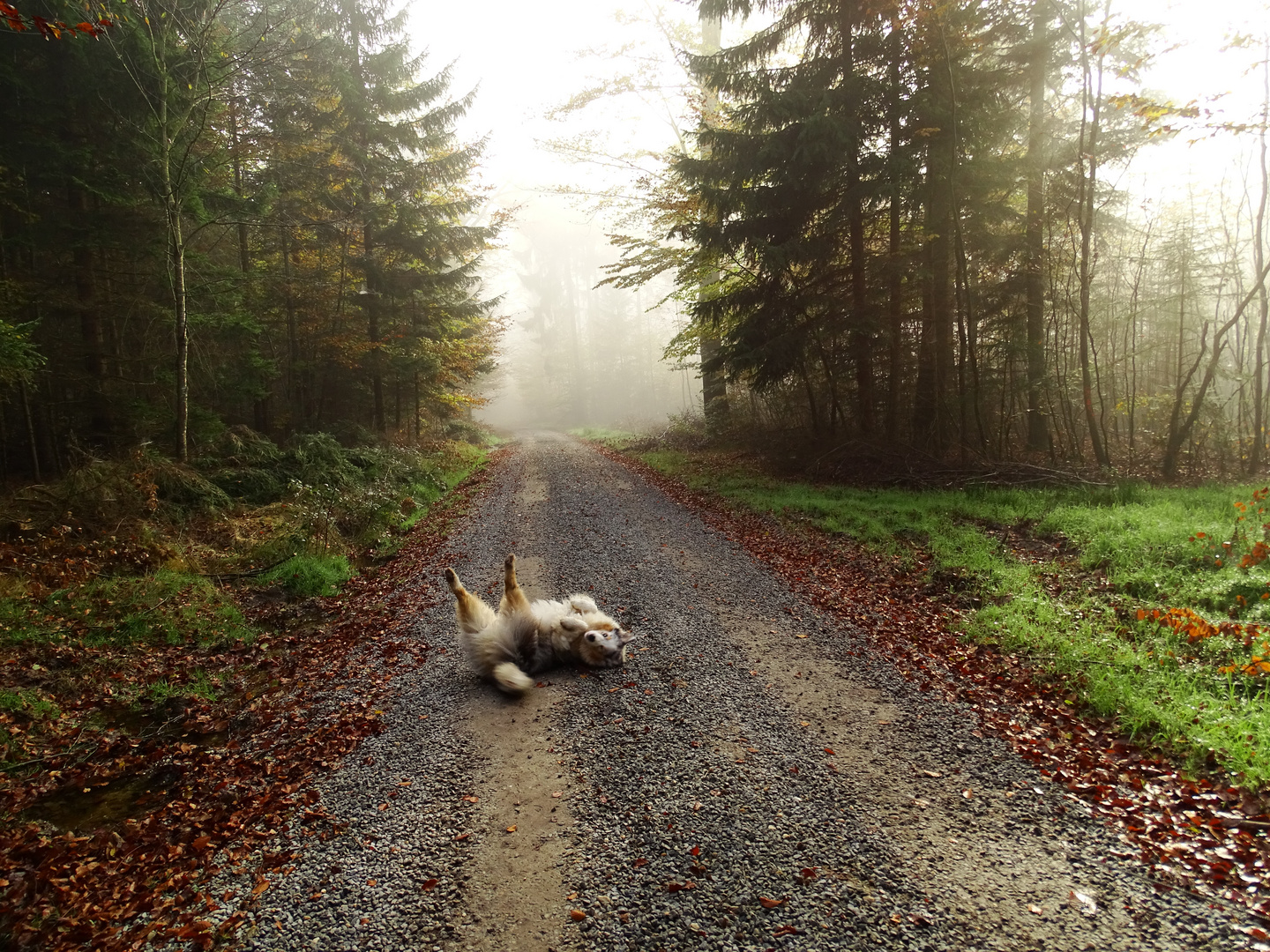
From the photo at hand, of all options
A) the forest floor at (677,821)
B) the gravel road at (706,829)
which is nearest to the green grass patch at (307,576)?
the forest floor at (677,821)

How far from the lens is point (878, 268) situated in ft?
40.2

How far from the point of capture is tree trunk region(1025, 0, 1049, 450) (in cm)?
1132

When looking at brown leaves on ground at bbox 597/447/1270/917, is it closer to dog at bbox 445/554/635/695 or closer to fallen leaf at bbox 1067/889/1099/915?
fallen leaf at bbox 1067/889/1099/915

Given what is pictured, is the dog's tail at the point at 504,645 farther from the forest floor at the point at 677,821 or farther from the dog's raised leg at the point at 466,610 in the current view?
the forest floor at the point at 677,821

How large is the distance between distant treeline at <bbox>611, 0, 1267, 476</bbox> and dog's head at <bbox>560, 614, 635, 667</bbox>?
8857 millimetres

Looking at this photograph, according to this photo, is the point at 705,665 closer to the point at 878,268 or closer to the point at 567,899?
the point at 567,899

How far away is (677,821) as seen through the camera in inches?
131

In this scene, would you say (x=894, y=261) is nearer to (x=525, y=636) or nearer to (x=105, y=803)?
(x=525, y=636)

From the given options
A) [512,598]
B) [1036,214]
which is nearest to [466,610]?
[512,598]

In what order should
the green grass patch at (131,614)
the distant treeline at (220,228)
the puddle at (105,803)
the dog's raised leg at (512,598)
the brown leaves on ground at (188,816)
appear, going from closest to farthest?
the brown leaves on ground at (188,816) → the puddle at (105,803) → the dog's raised leg at (512,598) → the green grass patch at (131,614) → the distant treeline at (220,228)

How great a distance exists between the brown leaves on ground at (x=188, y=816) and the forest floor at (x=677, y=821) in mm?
18

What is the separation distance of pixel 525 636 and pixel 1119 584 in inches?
240

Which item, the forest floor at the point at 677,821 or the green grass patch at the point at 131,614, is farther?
the green grass patch at the point at 131,614

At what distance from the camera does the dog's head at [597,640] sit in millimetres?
5160
